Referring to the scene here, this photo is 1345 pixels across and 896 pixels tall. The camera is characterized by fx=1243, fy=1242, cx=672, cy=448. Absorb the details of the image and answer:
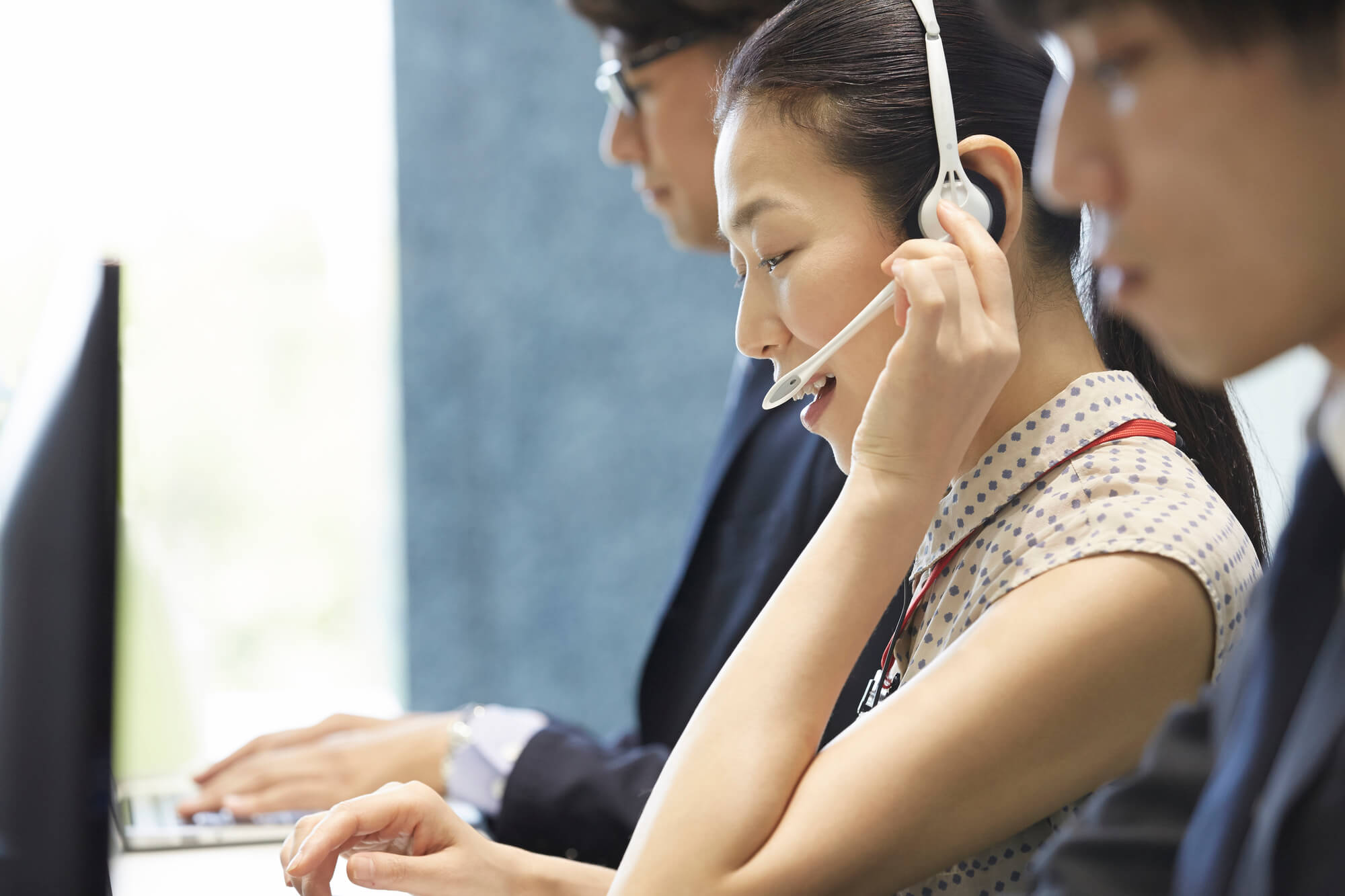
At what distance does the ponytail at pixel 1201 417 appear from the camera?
876mm

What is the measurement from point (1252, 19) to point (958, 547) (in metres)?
0.45

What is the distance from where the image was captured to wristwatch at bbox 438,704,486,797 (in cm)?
113

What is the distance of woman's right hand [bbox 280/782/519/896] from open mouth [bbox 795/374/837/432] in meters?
0.36

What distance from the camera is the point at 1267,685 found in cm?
48

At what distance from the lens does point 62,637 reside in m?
0.56

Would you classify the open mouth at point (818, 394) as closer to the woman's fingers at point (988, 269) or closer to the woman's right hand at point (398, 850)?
the woman's fingers at point (988, 269)

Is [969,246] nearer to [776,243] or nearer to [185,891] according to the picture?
[776,243]

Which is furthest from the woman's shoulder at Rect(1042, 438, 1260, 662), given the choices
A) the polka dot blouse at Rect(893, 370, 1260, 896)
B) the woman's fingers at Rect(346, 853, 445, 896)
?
the woman's fingers at Rect(346, 853, 445, 896)

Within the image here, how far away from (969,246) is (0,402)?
28.5 inches

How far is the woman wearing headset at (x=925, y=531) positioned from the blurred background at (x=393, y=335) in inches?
64.8

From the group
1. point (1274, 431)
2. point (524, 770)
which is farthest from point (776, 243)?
point (1274, 431)

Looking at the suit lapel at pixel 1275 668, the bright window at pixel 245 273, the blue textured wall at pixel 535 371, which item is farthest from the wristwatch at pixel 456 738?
the blue textured wall at pixel 535 371

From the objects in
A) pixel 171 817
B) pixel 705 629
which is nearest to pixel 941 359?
pixel 705 629

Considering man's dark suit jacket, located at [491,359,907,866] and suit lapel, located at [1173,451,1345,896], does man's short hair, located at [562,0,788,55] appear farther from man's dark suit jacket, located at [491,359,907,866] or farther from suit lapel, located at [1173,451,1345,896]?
suit lapel, located at [1173,451,1345,896]
